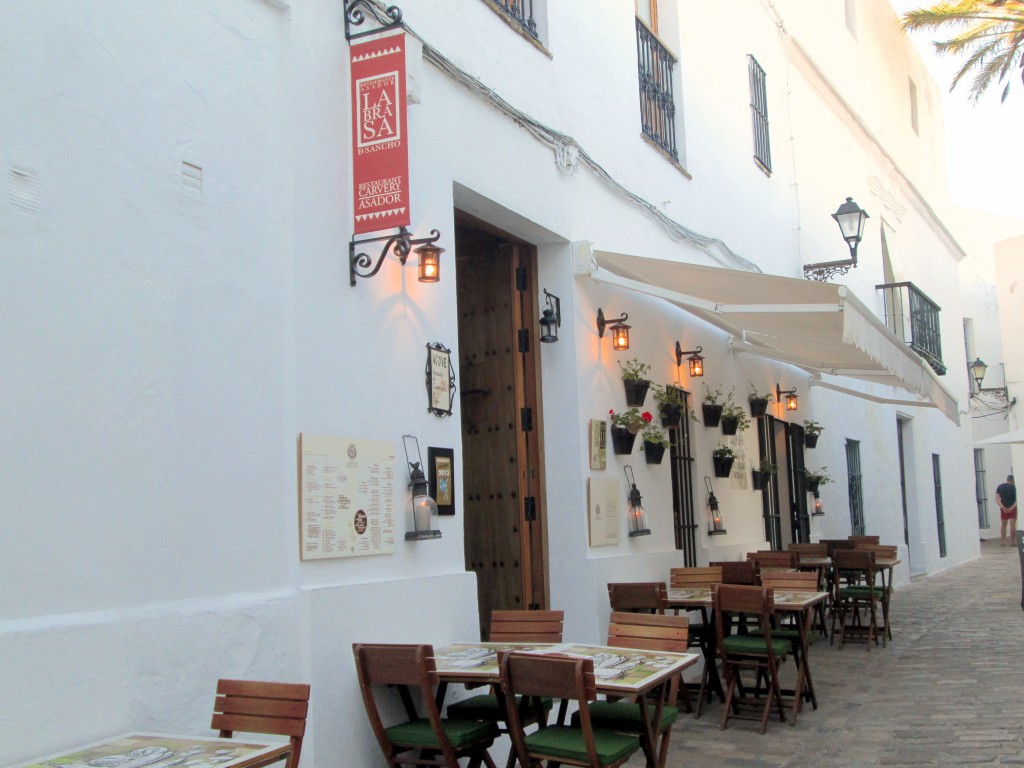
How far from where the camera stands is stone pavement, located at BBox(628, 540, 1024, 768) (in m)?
5.77

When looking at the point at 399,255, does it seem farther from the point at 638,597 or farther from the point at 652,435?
the point at 652,435

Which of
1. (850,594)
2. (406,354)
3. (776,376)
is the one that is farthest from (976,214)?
(406,354)

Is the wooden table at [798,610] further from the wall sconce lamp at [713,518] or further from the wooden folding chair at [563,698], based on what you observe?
the wooden folding chair at [563,698]

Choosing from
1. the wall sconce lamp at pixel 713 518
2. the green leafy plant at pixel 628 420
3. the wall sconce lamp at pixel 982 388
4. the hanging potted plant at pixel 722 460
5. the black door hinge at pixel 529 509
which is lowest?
the wall sconce lamp at pixel 713 518

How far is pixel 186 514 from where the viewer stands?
12.8 feet

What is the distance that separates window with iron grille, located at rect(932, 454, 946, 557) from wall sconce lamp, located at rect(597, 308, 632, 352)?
14.3m

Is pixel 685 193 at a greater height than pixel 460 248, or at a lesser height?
greater

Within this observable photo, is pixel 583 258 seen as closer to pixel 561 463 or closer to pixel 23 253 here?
pixel 561 463

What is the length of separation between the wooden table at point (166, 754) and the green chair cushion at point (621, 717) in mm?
1863

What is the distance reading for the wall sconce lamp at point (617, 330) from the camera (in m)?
7.77

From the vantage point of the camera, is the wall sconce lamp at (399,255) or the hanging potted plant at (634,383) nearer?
the wall sconce lamp at (399,255)

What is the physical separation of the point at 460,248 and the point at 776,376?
6.26 m

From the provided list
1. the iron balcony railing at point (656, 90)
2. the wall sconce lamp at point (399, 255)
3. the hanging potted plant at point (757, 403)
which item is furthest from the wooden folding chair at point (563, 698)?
the hanging potted plant at point (757, 403)

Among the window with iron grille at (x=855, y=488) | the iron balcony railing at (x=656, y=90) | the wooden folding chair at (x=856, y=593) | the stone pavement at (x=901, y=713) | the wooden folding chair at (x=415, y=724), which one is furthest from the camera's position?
the window with iron grille at (x=855, y=488)
